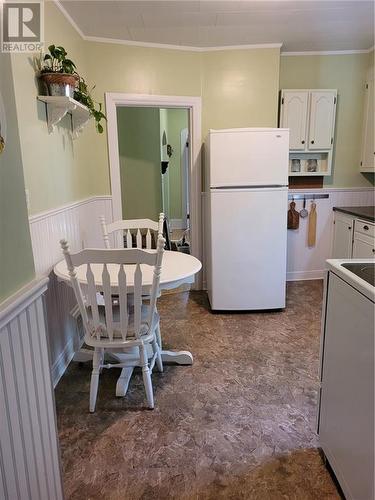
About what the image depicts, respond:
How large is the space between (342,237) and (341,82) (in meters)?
1.67

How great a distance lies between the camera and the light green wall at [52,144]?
1.87m

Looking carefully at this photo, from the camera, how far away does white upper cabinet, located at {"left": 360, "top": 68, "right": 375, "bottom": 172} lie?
3570 millimetres

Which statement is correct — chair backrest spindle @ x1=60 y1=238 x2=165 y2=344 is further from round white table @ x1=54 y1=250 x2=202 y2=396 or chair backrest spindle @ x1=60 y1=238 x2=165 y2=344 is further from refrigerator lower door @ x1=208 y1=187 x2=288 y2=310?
refrigerator lower door @ x1=208 y1=187 x2=288 y2=310

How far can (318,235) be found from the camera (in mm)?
4020

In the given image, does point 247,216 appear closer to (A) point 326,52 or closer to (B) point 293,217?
(B) point 293,217

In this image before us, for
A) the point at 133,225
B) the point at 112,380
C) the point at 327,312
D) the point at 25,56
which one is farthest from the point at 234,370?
the point at 25,56

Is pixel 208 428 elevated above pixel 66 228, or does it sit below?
below

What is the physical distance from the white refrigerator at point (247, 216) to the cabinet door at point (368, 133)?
1293 millimetres

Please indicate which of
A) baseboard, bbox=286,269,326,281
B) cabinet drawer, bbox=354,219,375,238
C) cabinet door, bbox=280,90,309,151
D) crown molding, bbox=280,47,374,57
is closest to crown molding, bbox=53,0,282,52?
crown molding, bbox=280,47,374,57

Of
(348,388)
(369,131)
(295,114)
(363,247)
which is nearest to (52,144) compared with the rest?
(348,388)

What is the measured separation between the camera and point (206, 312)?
3279 mm

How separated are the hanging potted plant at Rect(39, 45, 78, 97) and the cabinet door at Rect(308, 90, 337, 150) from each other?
254cm

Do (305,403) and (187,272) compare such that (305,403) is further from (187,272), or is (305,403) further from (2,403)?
(2,403)

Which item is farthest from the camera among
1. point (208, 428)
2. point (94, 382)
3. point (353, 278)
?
point (94, 382)
